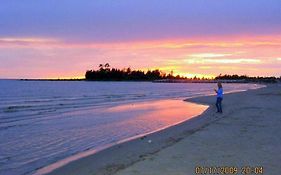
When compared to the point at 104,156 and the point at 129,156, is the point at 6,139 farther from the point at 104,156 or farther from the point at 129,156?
the point at 129,156

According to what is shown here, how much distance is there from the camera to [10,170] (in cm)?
1145

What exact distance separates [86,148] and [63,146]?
3.48 feet
